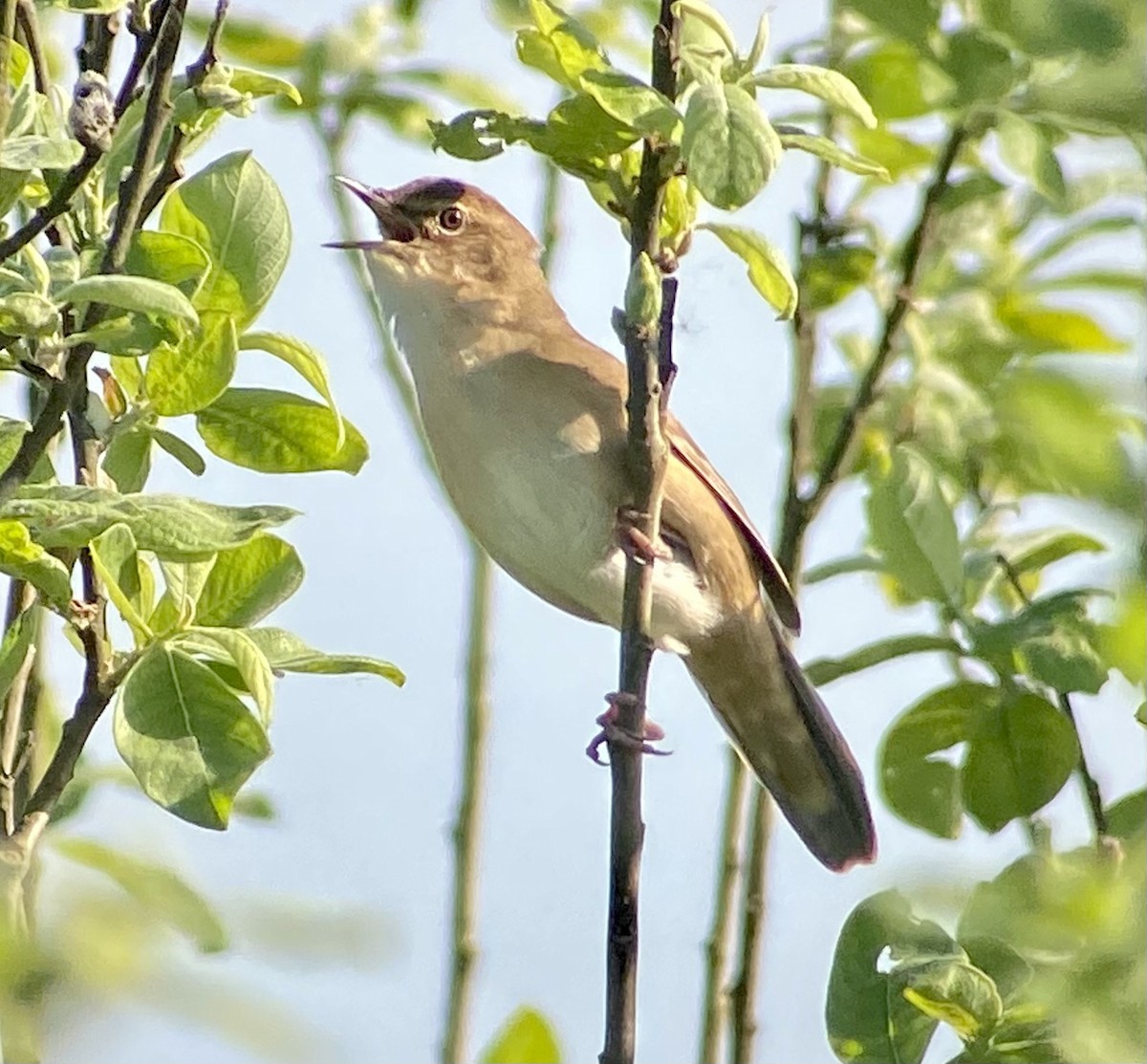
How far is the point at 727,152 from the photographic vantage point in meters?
1.83

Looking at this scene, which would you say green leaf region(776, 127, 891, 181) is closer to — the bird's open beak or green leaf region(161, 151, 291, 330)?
green leaf region(161, 151, 291, 330)

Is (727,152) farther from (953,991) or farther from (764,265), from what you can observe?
(953,991)

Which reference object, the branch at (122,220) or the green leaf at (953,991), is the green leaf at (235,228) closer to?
the branch at (122,220)

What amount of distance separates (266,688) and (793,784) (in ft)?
8.52

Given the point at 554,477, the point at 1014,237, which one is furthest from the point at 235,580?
the point at 1014,237

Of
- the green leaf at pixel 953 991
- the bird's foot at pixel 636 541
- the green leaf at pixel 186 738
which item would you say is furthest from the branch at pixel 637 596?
the green leaf at pixel 186 738

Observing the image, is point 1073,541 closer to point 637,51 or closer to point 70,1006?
point 637,51

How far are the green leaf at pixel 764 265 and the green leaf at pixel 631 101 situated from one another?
0.32 meters

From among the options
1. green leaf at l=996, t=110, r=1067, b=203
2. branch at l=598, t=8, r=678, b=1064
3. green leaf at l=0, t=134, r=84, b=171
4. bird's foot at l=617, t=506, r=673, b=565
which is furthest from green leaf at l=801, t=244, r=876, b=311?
green leaf at l=0, t=134, r=84, b=171

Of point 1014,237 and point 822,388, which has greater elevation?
point 1014,237

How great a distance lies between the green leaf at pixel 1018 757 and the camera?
2.54 m

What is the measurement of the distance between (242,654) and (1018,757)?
4.07 feet

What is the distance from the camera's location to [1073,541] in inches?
120

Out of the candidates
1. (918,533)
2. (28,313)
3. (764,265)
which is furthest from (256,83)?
(918,533)
